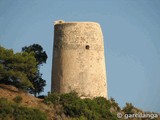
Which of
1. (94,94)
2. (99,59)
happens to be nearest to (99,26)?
(99,59)

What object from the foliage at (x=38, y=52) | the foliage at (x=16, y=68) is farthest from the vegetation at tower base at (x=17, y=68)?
the foliage at (x=38, y=52)

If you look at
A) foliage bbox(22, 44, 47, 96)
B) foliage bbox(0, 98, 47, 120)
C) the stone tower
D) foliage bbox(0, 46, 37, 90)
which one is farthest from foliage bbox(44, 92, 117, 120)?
foliage bbox(22, 44, 47, 96)

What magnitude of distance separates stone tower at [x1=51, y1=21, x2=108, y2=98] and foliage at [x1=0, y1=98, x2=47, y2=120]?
5231mm

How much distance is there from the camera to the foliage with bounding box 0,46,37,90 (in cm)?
3419

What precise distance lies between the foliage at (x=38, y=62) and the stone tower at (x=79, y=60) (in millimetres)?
2366

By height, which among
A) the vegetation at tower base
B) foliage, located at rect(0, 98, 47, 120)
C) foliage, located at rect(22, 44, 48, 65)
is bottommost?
foliage, located at rect(0, 98, 47, 120)

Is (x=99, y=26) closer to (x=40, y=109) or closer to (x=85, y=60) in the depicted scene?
(x=85, y=60)

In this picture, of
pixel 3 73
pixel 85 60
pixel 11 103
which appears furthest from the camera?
pixel 85 60

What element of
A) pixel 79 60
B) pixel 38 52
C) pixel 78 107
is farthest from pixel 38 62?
pixel 78 107

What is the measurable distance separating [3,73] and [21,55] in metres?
2.15

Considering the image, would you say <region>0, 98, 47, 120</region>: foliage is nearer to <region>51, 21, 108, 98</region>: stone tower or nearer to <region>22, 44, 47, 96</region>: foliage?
<region>51, 21, 108, 98</region>: stone tower

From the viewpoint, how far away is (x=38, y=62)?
3925 centimetres

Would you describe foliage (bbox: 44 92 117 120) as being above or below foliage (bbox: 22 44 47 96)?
below

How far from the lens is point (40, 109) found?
32406 millimetres
